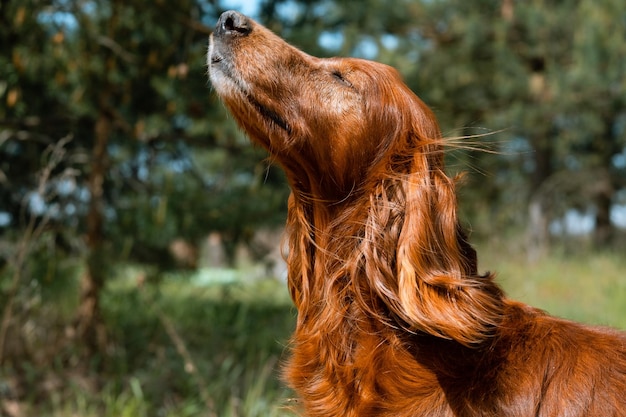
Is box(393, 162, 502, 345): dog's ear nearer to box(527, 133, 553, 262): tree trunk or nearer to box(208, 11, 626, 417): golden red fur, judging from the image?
box(208, 11, 626, 417): golden red fur

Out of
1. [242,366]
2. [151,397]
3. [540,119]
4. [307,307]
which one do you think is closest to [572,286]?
[540,119]

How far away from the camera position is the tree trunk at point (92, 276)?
464 centimetres

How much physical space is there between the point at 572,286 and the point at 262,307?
13.5 ft

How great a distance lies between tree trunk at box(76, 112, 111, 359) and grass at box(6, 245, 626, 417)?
5.4 inches

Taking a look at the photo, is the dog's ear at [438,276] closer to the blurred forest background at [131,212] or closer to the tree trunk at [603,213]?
the blurred forest background at [131,212]

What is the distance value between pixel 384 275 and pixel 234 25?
1.10 metres

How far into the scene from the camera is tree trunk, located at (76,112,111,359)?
464cm

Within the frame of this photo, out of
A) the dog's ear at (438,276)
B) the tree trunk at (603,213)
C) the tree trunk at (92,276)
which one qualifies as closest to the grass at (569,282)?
the tree trunk at (603,213)

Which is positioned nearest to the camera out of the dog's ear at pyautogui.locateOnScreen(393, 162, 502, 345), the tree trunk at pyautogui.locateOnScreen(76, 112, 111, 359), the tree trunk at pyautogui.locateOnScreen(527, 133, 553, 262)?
the dog's ear at pyautogui.locateOnScreen(393, 162, 502, 345)

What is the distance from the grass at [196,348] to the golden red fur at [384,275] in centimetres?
48

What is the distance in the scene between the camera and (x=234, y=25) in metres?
2.66

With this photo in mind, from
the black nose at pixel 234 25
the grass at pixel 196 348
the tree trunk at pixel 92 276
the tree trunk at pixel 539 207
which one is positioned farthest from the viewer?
the tree trunk at pixel 539 207

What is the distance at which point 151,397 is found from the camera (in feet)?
14.5

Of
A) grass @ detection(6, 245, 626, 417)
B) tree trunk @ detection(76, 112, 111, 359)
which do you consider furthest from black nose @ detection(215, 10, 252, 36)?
tree trunk @ detection(76, 112, 111, 359)
